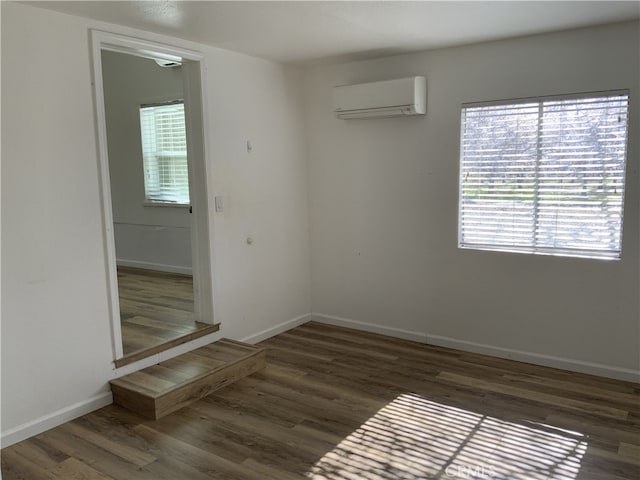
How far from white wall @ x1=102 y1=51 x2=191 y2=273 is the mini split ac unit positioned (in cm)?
242

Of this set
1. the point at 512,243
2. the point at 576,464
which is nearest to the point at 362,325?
the point at 512,243

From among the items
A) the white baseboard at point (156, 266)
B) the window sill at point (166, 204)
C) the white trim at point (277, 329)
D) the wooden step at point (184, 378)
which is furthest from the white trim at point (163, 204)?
the wooden step at point (184, 378)

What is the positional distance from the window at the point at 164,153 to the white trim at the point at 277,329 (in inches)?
80.7

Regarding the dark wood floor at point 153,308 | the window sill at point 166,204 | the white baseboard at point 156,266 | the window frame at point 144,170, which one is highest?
the window frame at point 144,170

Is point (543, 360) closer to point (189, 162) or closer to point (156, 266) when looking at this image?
point (189, 162)

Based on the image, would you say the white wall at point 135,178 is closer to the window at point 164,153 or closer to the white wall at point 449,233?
the window at point 164,153

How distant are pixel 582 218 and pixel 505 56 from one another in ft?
4.22

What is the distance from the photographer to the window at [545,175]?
3504 millimetres

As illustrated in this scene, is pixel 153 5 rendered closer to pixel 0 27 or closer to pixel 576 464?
pixel 0 27

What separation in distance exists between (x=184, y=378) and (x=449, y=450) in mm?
1697

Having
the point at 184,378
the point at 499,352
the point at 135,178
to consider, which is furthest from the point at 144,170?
the point at 499,352

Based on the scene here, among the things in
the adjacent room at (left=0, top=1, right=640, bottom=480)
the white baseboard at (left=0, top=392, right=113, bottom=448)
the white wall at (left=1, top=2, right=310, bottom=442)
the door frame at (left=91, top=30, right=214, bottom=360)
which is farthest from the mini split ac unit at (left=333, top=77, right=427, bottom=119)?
the white baseboard at (left=0, top=392, right=113, bottom=448)

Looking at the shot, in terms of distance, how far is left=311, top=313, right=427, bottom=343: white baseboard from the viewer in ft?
14.7

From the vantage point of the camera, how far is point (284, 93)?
4633 mm
